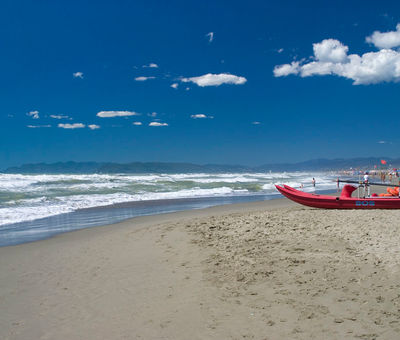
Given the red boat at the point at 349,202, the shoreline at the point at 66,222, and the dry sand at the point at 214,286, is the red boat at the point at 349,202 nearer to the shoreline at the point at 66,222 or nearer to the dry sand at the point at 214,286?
the dry sand at the point at 214,286

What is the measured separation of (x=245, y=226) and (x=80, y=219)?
7397 millimetres

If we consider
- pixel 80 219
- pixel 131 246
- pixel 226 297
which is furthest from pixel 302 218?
pixel 80 219

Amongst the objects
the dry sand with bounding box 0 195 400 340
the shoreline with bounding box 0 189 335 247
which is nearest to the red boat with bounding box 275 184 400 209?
the dry sand with bounding box 0 195 400 340

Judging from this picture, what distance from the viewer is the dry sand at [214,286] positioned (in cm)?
390

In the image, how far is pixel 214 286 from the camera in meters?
5.09

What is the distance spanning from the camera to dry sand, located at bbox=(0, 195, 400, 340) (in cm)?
390

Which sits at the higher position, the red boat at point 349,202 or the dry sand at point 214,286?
the red boat at point 349,202

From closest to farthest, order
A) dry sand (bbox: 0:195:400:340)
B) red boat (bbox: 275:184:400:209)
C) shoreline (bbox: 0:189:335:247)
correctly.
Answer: dry sand (bbox: 0:195:400:340) → shoreline (bbox: 0:189:335:247) → red boat (bbox: 275:184:400:209)

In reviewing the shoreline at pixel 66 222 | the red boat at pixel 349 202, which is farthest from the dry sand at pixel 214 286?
the red boat at pixel 349 202

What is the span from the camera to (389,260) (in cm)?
570

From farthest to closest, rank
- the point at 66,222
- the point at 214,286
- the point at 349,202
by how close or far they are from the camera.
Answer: the point at 66,222 → the point at 349,202 → the point at 214,286

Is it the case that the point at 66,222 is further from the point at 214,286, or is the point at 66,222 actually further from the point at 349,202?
the point at 349,202

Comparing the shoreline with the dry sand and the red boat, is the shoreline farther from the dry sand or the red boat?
the red boat

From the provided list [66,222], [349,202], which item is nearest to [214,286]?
[349,202]
